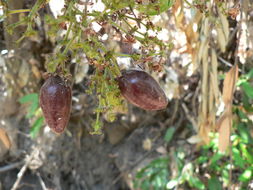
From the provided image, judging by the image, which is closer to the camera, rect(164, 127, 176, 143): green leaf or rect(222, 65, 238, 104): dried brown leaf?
rect(222, 65, 238, 104): dried brown leaf

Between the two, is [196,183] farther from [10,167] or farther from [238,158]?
[10,167]

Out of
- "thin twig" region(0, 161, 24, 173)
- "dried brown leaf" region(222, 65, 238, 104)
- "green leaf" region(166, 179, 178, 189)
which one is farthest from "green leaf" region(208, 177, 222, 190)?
"thin twig" region(0, 161, 24, 173)

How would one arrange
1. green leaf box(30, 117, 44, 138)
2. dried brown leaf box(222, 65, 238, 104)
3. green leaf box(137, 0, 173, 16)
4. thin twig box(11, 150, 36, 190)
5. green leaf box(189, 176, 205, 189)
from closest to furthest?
green leaf box(137, 0, 173, 16), dried brown leaf box(222, 65, 238, 104), green leaf box(189, 176, 205, 189), green leaf box(30, 117, 44, 138), thin twig box(11, 150, 36, 190)

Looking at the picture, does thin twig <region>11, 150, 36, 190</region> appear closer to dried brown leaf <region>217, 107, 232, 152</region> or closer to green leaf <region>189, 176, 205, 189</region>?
green leaf <region>189, 176, 205, 189</region>

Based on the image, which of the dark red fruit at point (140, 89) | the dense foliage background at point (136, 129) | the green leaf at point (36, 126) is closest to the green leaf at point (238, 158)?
the dense foliage background at point (136, 129)

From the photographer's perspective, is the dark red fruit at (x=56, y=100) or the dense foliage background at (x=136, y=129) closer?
the dark red fruit at (x=56, y=100)

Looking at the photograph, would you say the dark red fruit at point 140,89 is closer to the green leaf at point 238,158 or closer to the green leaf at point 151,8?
the green leaf at point 151,8

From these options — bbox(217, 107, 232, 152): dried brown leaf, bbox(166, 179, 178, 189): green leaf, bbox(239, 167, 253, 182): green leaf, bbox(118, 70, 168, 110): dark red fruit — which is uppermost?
bbox(118, 70, 168, 110): dark red fruit
